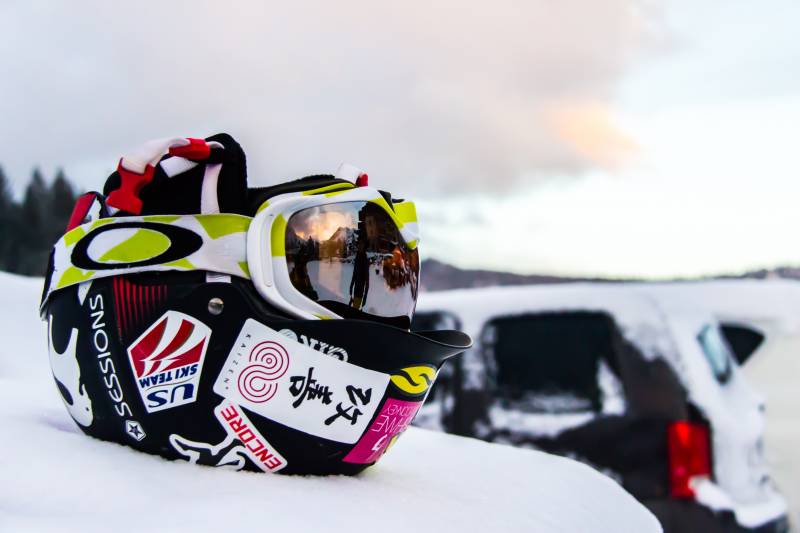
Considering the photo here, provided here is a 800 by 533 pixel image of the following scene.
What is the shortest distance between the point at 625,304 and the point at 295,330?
3202 millimetres

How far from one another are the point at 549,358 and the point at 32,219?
83.4ft

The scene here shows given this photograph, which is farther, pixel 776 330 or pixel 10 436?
pixel 776 330

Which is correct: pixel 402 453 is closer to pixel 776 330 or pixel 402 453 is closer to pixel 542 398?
pixel 542 398

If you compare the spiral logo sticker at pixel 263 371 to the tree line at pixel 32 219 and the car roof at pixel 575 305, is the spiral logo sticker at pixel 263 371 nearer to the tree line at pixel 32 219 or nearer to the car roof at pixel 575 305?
the car roof at pixel 575 305

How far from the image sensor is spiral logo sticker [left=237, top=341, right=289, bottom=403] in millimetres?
1723

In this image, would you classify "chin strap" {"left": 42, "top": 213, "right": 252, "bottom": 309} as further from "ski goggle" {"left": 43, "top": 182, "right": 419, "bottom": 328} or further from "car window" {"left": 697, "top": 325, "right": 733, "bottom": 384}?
"car window" {"left": 697, "top": 325, "right": 733, "bottom": 384}

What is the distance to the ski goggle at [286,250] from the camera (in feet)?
5.67

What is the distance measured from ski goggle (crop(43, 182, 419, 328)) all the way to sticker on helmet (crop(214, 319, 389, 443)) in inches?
3.3

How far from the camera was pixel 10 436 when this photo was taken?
5.36ft

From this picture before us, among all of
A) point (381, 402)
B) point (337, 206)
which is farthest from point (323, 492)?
point (337, 206)

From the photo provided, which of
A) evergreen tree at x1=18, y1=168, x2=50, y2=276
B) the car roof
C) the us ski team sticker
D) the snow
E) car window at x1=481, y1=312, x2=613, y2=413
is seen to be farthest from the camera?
evergreen tree at x1=18, y1=168, x2=50, y2=276

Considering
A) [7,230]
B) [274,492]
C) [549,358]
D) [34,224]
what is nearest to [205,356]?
[274,492]

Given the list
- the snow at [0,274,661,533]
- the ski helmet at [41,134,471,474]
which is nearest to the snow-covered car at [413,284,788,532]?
the snow at [0,274,661,533]

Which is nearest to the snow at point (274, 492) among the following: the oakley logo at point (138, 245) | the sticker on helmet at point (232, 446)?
the sticker on helmet at point (232, 446)
